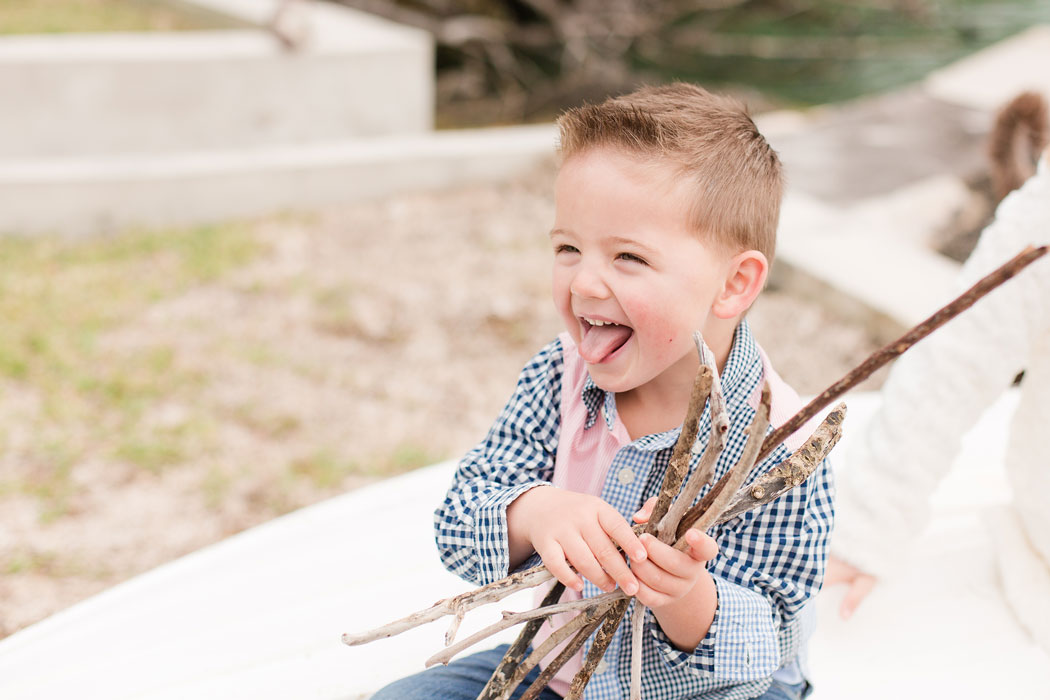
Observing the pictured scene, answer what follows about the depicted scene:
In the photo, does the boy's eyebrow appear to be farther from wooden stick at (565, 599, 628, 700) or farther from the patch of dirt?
the patch of dirt

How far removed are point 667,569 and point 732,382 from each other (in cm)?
30

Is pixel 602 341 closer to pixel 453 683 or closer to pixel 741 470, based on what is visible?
pixel 741 470

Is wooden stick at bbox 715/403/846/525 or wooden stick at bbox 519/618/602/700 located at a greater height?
wooden stick at bbox 715/403/846/525

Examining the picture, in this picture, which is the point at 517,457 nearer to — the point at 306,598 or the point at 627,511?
the point at 627,511

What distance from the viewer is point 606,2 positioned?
6.98 meters

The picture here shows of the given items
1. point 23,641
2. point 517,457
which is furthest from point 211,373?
point 517,457

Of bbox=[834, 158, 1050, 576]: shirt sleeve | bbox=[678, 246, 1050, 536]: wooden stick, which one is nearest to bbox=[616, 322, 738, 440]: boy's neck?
bbox=[678, 246, 1050, 536]: wooden stick

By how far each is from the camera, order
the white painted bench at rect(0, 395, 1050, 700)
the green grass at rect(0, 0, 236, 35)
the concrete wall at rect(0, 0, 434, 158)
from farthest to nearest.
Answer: the green grass at rect(0, 0, 236, 35) < the concrete wall at rect(0, 0, 434, 158) < the white painted bench at rect(0, 395, 1050, 700)

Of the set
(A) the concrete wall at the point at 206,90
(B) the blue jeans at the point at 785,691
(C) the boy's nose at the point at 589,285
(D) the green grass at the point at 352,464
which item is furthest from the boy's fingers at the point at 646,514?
(A) the concrete wall at the point at 206,90

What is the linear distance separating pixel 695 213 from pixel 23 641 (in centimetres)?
118

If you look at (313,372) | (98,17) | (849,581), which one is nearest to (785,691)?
(849,581)

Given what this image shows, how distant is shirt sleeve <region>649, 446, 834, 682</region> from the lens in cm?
110

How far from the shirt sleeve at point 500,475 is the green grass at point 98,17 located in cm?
538

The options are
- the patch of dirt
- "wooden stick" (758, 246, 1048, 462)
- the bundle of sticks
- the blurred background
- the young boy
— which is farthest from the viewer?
the blurred background
